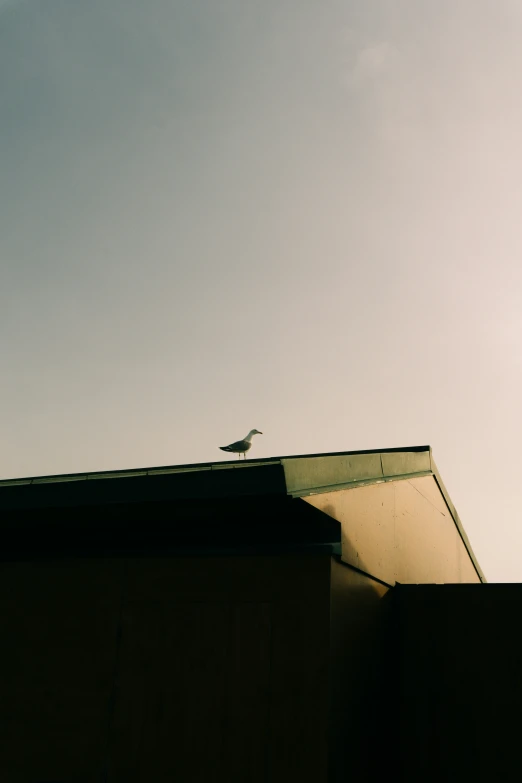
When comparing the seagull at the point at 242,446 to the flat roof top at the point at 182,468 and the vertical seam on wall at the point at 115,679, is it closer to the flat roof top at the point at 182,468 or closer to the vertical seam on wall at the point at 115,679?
the flat roof top at the point at 182,468

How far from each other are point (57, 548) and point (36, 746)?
217 centimetres

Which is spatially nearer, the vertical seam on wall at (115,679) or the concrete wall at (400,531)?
the vertical seam on wall at (115,679)

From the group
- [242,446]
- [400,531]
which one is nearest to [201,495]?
[400,531]

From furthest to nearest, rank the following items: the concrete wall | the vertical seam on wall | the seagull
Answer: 1. the seagull
2. the concrete wall
3. the vertical seam on wall

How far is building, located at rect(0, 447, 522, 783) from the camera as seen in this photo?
612cm

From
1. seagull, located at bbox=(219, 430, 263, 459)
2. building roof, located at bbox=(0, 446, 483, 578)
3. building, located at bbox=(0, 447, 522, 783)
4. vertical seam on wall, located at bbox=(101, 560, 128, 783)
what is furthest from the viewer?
seagull, located at bbox=(219, 430, 263, 459)

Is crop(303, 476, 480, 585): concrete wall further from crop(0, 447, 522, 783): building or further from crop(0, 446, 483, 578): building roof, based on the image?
crop(0, 446, 483, 578): building roof

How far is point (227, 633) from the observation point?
260 inches

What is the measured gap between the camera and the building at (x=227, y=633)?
6.12 meters

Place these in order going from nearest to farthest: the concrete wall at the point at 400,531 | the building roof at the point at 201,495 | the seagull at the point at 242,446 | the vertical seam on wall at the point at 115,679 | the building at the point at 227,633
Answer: the building roof at the point at 201,495, the building at the point at 227,633, the vertical seam on wall at the point at 115,679, the concrete wall at the point at 400,531, the seagull at the point at 242,446

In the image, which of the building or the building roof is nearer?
the building roof

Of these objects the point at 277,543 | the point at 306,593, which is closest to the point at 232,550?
the point at 277,543

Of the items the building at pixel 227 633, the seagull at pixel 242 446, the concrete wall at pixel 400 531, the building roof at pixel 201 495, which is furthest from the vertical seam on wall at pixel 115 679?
the seagull at pixel 242 446

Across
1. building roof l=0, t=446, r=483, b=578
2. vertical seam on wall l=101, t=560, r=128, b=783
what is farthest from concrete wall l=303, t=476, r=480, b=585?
vertical seam on wall l=101, t=560, r=128, b=783
